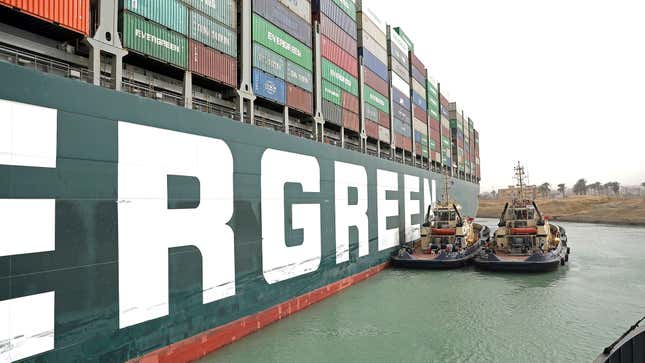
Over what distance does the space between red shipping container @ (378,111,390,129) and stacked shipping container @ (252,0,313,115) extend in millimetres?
9864

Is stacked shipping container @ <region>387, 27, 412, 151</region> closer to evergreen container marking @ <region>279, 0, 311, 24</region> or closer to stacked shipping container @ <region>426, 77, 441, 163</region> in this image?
stacked shipping container @ <region>426, 77, 441, 163</region>

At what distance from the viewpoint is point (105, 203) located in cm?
867

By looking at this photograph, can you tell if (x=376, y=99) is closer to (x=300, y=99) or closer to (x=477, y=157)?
(x=300, y=99)

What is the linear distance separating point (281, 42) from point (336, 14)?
23.6 feet

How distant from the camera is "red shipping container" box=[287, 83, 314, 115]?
18000mm

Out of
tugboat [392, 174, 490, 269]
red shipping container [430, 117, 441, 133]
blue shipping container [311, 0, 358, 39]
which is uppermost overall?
blue shipping container [311, 0, 358, 39]

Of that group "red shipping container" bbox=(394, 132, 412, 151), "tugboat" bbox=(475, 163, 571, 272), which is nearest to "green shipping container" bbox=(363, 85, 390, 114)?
"red shipping container" bbox=(394, 132, 412, 151)

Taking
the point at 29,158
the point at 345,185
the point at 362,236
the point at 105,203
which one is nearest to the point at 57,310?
the point at 105,203

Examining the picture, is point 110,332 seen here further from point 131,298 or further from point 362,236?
point 362,236

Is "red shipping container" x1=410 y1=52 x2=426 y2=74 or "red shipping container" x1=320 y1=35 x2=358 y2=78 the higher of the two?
"red shipping container" x1=410 y1=52 x2=426 y2=74

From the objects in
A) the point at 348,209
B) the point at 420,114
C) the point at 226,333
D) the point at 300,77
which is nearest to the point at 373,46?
the point at 300,77

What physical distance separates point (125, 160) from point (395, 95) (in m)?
26.2

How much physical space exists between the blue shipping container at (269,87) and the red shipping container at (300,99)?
427 millimetres

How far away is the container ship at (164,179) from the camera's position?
7566 mm
